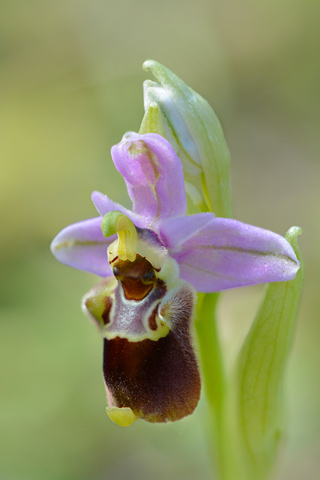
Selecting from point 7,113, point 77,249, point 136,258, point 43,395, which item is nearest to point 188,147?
point 136,258

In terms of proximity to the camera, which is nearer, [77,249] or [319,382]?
[77,249]

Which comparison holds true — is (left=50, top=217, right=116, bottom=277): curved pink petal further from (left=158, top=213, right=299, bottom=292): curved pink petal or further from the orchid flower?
(left=158, top=213, right=299, bottom=292): curved pink petal

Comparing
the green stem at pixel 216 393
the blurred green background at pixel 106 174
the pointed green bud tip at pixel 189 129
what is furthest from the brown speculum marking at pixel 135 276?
the blurred green background at pixel 106 174

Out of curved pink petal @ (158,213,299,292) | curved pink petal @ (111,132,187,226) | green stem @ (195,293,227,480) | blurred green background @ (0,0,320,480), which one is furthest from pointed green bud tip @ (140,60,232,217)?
blurred green background @ (0,0,320,480)

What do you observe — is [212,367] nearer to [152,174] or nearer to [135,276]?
[135,276]

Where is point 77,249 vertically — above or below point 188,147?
below

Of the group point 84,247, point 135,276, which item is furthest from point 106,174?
point 135,276

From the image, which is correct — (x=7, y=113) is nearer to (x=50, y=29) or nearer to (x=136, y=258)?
(x=50, y=29)
